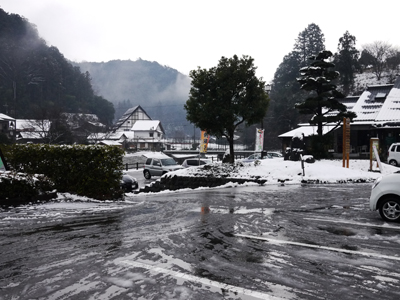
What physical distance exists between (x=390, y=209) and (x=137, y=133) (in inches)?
2575

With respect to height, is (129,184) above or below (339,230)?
below

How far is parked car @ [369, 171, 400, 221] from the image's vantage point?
641 cm

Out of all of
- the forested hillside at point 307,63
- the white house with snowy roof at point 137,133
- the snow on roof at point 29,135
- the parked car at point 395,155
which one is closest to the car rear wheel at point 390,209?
the parked car at point 395,155

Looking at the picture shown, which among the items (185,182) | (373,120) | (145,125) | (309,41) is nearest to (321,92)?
(373,120)

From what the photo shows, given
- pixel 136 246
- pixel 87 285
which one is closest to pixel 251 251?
pixel 136 246

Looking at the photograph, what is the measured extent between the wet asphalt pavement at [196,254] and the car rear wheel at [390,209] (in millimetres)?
182

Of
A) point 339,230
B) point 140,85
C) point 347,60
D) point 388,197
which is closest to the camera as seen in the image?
point 339,230

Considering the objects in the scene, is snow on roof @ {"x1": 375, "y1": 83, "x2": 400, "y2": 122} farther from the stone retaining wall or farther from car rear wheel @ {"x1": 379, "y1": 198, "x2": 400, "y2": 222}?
car rear wheel @ {"x1": 379, "y1": 198, "x2": 400, "y2": 222}

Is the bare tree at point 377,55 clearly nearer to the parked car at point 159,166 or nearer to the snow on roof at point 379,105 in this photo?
the snow on roof at point 379,105

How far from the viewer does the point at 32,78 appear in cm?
6700

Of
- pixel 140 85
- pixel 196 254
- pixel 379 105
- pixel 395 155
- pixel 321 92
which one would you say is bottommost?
pixel 196 254

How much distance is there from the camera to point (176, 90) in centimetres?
18062

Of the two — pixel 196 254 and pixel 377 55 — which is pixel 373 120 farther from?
pixel 377 55

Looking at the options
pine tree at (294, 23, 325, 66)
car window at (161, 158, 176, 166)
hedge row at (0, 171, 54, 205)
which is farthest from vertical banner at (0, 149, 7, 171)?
pine tree at (294, 23, 325, 66)
